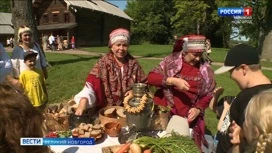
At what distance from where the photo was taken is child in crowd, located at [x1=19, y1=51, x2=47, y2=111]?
14.5ft

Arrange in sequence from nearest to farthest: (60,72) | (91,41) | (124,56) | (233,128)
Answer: (233,128), (124,56), (60,72), (91,41)

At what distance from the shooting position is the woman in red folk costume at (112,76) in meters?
3.30

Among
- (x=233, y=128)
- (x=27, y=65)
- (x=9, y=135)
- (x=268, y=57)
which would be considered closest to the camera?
(x=9, y=135)

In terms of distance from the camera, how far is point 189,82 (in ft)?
11.5

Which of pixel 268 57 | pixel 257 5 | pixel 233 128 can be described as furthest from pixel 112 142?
pixel 257 5

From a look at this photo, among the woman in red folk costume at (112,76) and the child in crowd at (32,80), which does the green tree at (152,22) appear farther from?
the woman in red folk costume at (112,76)

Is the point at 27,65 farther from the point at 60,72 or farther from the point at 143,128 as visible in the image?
the point at 60,72

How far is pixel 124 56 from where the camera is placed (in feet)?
11.3

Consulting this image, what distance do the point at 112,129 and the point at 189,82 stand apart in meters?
1.16

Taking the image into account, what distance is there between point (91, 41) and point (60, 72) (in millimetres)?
23111

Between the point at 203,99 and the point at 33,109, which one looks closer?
the point at 33,109

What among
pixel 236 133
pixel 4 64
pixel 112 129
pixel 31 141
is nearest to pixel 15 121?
pixel 31 141

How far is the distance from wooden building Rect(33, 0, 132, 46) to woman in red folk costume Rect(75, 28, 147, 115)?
28159 mm

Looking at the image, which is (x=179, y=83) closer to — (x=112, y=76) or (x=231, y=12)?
(x=112, y=76)
